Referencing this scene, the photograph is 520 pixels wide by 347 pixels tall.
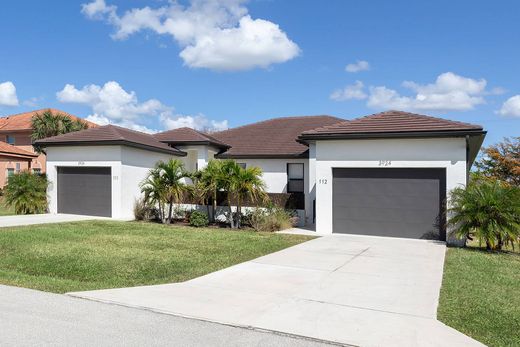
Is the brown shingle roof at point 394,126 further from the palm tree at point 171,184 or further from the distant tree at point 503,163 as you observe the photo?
the distant tree at point 503,163

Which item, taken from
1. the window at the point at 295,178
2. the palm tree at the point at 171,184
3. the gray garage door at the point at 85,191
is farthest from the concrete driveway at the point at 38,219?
the window at the point at 295,178

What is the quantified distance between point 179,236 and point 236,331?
29.4 feet

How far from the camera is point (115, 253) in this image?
1021 centimetres

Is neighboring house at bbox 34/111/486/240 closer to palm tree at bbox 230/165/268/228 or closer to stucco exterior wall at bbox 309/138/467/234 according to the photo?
stucco exterior wall at bbox 309/138/467/234

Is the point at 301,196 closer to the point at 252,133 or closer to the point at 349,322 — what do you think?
the point at 252,133

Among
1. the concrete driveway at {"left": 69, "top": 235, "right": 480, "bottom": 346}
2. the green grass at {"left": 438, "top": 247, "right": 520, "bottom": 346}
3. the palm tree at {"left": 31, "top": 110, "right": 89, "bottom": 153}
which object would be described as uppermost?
the palm tree at {"left": 31, "top": 110, "right": 89, "bottom": 153}

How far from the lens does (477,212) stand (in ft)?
37.7

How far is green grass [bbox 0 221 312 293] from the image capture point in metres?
7.76

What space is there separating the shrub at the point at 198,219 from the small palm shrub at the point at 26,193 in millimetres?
8588

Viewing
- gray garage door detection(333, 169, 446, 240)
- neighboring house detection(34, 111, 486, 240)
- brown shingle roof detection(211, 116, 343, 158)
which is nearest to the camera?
neighboring house detection(34, 111, 486, 240)

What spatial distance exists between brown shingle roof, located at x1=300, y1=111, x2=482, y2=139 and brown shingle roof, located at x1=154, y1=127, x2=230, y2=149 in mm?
8373

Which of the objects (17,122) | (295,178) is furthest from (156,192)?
(17,122)

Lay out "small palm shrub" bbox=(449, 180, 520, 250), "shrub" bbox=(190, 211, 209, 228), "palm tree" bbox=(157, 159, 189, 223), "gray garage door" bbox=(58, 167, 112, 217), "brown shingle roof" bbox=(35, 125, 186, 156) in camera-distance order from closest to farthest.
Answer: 1. "small palm shrub" bbox=(449, 180, 520, 250)
2. "shrub" bbox=(190, 211, 209, 228)
3. "palm tree" bbox=(157, 159, 189, 223)
4. "brown shingle roof" bbox=(35, 125, 186, 156)
5. "gray garage door" bbox=(58, 167, 112, 217)

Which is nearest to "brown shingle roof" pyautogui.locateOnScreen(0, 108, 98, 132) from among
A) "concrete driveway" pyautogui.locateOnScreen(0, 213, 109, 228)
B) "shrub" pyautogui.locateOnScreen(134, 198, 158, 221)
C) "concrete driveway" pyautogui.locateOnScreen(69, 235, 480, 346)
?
"concrete driveway" pyautogui.locateOnScreen(0, 213, 109, 228)
